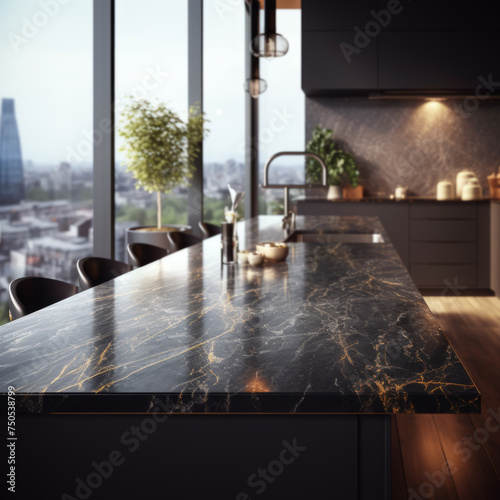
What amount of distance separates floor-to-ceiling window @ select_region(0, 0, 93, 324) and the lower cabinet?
10.3 feet

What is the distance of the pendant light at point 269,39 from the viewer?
3.50m

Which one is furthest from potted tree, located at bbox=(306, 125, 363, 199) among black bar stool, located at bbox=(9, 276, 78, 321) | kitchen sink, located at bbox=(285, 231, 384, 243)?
black bar stool, located at bbox=(9, 276, 78, 321)

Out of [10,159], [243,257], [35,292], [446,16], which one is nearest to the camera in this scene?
[35,292]

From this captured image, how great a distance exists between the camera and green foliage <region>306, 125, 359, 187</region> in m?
6.69

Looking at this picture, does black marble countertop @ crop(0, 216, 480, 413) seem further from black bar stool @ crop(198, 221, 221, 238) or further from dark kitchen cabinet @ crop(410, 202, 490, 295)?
dark kitchen cabinet @ crop(410, 202, 490, 295)

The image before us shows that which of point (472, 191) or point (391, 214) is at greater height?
point (472, 191)

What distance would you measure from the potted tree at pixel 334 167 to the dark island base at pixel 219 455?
18.9 ft

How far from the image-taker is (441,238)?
623 cm

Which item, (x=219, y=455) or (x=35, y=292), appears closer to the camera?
(x=219, y=455)

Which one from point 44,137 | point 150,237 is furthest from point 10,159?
point 150,237

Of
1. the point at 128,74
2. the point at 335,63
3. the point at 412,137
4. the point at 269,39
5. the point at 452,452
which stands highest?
the point at 335,63

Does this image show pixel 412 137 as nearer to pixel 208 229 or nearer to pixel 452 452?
pixel 208 229

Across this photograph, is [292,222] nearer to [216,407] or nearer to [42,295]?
[42,295]

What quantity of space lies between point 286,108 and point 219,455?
21.7 feet
